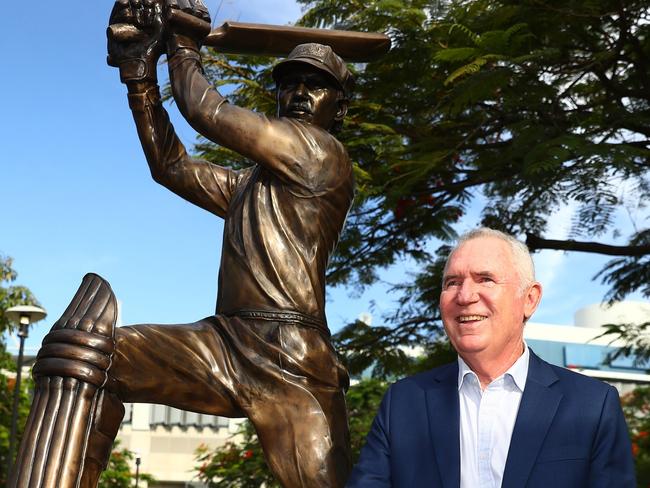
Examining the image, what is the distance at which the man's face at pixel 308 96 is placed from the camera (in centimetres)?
413

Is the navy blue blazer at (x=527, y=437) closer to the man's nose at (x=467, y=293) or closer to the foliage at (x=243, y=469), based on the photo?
the man's nose at (x=467, y=293)

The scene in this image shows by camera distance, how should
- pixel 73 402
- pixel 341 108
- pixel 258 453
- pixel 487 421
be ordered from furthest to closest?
1. pixel 258 453
2. pixel 341 108
3. pixel 73 402
4. pixel 487 421

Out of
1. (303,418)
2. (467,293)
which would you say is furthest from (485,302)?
(303,418)

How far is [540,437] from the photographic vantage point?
285cm

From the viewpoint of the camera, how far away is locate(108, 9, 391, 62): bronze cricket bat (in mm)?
4438

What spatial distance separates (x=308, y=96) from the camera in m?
4.15

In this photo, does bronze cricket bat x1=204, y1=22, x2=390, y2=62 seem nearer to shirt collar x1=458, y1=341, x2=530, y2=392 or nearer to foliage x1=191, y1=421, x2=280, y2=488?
shirt collar x1=458, y1=341, x2=530, y2=392

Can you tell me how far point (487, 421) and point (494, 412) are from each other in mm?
37

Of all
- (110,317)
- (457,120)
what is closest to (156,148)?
(110,317)

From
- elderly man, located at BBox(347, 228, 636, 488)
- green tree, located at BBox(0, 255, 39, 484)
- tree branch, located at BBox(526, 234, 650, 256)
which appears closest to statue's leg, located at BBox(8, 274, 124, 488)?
elderly man, located at BBox(347, 228, 636, 488)

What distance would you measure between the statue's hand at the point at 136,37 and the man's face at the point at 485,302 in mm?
1802

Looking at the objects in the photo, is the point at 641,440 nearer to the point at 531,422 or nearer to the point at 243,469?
the point at 243,469

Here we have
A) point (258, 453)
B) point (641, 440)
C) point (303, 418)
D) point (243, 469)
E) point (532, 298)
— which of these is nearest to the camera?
point (532, 298)

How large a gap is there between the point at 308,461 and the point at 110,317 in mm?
921
